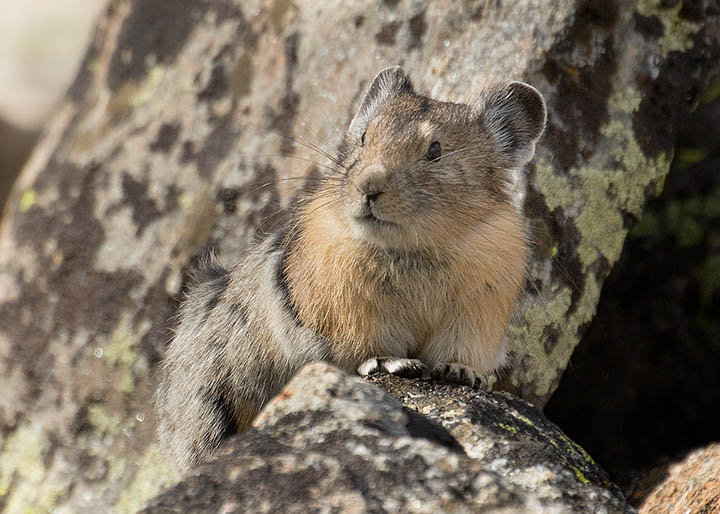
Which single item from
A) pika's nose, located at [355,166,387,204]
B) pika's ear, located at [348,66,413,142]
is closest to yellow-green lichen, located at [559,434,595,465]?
pika's nose, located at [355,166,387,204]

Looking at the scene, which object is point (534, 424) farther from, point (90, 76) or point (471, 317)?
point (90, 76)

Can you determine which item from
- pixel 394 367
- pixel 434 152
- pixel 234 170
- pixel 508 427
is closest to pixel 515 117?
pixel 434 152

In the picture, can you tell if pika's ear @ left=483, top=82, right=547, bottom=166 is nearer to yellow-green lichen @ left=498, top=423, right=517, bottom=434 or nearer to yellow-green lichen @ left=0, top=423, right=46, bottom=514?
yellow-green lichen @ left=498, top=423, right=517, bottom=434

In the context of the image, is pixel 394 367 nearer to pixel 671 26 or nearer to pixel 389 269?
pixel 389 269

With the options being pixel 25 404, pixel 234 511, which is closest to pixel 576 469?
pixel 234 511

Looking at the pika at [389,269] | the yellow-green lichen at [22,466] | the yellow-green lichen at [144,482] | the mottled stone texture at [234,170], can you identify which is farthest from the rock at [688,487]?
the yellow-green lichen at [22,466]

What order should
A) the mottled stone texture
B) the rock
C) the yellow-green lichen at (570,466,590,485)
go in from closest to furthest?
the yellow-green lichen at (570,466,590,485) → the rock → the mottled stone texture

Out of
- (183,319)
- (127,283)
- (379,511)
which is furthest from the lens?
(127,283)
